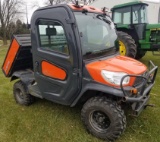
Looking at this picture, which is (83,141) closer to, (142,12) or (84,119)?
(84,119)

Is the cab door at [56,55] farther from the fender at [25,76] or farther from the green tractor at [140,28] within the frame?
the green tractor at [140,28]

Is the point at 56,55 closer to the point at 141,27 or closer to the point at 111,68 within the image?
the point at 111,68

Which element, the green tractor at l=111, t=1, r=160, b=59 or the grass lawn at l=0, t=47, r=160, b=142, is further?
the green tractor at l=111, t=1, r=160, b=59

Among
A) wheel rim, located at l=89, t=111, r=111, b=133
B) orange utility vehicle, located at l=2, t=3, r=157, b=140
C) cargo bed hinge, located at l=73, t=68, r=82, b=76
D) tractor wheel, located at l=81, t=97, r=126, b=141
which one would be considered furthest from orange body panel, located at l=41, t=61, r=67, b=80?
wheel rim, located at l=89, t=111, r=111, b=133

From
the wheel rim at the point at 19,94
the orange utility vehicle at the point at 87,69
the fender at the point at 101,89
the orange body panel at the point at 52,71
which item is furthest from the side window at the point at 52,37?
the wheel rim at the point at 19,94

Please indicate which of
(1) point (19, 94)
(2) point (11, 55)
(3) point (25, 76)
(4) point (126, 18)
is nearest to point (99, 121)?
(3) point (25, 76)

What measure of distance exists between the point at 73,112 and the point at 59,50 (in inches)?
49.9

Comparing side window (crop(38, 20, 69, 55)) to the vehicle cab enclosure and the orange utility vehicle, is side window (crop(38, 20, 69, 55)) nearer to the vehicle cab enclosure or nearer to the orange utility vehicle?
the orange utility vehicle

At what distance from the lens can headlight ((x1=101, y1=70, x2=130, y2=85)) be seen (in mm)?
2684

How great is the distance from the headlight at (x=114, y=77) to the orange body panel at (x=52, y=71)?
2.19ft

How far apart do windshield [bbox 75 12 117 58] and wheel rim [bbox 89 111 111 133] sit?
887 mm

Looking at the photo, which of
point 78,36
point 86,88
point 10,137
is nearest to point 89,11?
point 78,36

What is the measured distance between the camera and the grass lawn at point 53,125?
298 centimetres

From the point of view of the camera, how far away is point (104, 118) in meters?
2.91
